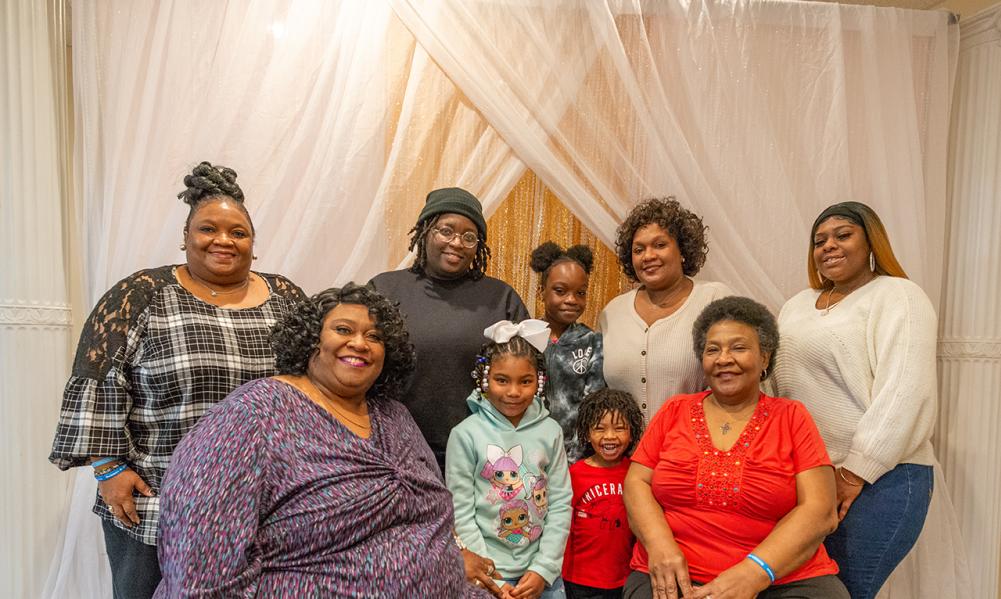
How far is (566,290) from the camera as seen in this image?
269 cm

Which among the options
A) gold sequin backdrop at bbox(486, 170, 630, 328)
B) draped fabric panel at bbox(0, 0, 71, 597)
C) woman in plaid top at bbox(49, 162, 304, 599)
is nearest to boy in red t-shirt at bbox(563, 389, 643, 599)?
gold sequin backdrop at bbox(486, 170, 630, 328)

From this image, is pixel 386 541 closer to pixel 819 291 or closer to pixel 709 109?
pixel 819 291

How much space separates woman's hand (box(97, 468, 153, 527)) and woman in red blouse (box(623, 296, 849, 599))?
5.29 feet

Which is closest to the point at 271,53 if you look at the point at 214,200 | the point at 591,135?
the point at 214,200

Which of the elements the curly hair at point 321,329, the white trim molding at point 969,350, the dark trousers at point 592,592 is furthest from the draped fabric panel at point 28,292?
the white trim molding at point 969,350

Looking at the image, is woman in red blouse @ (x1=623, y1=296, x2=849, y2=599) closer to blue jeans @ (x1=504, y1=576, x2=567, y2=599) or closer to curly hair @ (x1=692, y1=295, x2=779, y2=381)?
curly hair @ (x1=692, y1=295, x2=779, y2=381)

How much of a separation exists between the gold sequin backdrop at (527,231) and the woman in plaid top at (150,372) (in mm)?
1269

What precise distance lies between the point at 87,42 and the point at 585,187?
7.26ft

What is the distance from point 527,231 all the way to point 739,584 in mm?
1791

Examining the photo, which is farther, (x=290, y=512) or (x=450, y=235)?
(x=450, y=235)

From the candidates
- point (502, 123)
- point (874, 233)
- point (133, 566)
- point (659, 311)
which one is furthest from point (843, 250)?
point (133, 566)

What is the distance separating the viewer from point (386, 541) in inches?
68.9

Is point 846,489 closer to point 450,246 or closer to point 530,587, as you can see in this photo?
point 530,587

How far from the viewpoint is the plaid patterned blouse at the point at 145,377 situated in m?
1.98
